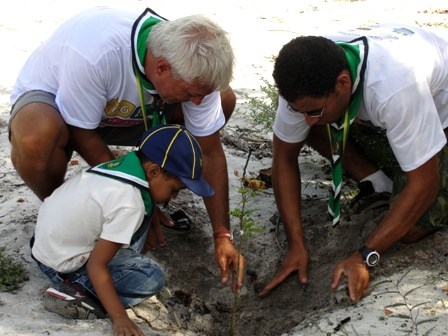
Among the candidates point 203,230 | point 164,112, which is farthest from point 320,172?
point 164,112

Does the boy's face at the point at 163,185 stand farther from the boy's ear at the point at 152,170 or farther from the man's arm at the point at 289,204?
the man's arm at the point at 289,204

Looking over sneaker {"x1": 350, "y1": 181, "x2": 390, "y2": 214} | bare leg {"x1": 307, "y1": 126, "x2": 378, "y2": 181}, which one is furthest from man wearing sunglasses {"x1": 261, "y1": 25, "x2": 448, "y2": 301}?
bare leg {"x1": 307, "y1": 126, "x2": 378, "y2": 181}

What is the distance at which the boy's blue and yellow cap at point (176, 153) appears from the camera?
2.66 m

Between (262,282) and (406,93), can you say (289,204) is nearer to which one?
(262,282)

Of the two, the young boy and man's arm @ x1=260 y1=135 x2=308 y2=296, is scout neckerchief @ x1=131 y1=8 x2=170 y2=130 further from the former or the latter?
man's arm @ x1=260 y1=135 x2=308 y2=296

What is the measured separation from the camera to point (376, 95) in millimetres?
2898

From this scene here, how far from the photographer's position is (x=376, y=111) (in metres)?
2.94

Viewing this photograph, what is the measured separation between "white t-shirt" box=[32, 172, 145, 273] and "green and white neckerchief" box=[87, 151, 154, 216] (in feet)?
0.06

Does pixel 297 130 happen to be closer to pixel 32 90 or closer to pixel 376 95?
pixel 376 95

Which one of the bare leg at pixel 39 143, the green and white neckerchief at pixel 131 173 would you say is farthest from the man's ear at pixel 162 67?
the bare leg at pixel 39 143

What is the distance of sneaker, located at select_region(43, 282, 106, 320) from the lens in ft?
9.31

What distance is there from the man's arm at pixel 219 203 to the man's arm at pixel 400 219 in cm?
47

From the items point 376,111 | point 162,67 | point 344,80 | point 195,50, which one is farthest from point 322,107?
point 162,67

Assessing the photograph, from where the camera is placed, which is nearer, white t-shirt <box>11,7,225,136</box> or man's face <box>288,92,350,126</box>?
man's face <box>288,92,350,126</box>
